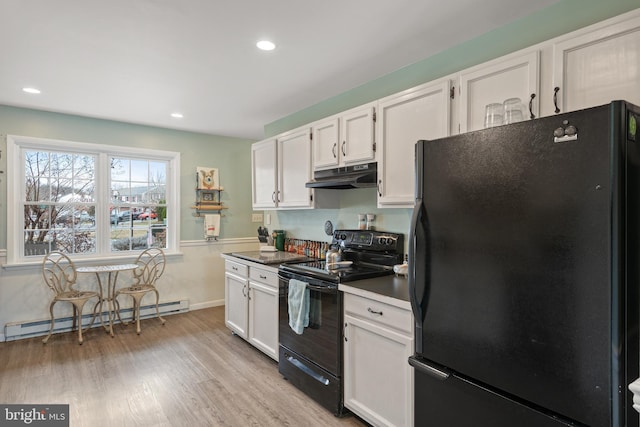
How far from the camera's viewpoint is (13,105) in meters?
3.60

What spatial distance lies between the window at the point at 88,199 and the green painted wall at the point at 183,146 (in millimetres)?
84

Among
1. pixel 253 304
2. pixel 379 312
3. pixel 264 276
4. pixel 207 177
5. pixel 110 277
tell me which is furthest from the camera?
pixel 207 177

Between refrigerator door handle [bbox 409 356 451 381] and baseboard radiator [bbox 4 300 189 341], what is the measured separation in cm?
385

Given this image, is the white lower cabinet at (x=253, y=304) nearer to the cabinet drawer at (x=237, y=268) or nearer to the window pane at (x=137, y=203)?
the cabinet drawer at (x=237, y=268)

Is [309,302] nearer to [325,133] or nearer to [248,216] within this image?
[325,133]

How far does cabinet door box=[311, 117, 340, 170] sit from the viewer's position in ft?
9.32

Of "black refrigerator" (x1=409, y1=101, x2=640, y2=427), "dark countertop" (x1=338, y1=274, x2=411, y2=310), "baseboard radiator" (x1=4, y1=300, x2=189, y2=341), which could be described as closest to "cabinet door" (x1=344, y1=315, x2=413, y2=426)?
"dark countertop" (x1=338, y1=274, x2=411, y2=310)

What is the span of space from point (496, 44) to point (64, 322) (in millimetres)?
4871

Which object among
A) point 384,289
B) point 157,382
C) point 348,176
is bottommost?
point 157,382

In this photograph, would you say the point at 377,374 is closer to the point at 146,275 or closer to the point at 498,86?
the point at 498,86

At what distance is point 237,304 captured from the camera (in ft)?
11.8

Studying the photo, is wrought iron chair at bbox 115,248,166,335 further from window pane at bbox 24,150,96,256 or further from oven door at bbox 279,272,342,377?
oven door at bbox 279,272,342,377

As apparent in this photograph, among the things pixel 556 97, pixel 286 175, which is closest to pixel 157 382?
pixel 286 175

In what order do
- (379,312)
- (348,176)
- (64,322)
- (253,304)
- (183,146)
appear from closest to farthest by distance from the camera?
(379,312) → (348,176) → (253,304) → (64,322) → (183,146)
